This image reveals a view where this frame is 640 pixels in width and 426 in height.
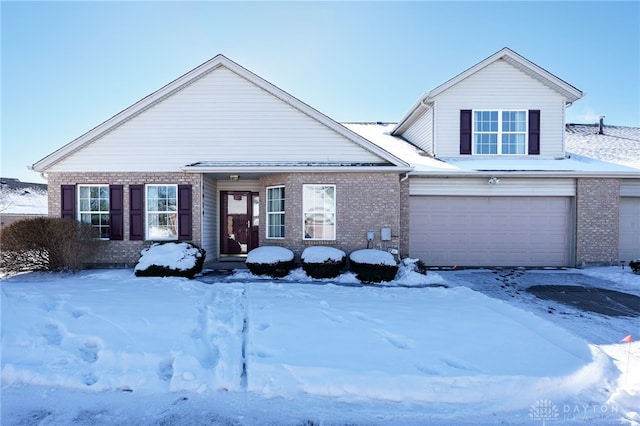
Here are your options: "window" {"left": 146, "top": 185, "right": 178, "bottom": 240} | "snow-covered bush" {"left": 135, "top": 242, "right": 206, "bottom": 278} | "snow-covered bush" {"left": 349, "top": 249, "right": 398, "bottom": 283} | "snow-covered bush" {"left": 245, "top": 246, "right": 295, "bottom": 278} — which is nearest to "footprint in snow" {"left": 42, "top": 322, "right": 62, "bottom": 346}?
"snow-covered bush" {"left": 135, "top": 242, "right": 206, "bottom": 278}

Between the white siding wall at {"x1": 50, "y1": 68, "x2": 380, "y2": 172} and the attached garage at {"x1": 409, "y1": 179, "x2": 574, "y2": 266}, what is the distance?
3.40 metres

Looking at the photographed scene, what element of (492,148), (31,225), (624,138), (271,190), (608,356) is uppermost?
(624,138)

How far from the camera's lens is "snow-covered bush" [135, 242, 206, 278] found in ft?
28.8

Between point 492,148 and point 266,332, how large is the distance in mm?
11537

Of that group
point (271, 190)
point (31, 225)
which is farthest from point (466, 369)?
point (31, 225)

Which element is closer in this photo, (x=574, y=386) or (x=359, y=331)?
(x=574, y=386)

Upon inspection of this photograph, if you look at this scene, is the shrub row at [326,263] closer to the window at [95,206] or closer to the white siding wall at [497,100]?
the window at [95,206]

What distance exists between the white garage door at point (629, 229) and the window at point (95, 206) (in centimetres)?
1856

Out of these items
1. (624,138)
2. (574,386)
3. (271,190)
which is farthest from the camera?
(624,138)

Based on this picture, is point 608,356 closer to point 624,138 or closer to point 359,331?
point 359,331

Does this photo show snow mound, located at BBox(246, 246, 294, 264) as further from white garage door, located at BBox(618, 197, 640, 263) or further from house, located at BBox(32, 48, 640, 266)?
white garage door, located at BBox(618, 197, 640, 263)

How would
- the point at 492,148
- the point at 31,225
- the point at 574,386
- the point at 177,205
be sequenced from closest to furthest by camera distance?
the point at 574,386
the point at 31,225
the point at 177,205
the point at 492,148

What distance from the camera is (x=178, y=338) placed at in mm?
4629

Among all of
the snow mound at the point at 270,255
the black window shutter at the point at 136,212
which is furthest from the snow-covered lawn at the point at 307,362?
the black window shutter at the point at 136,212
